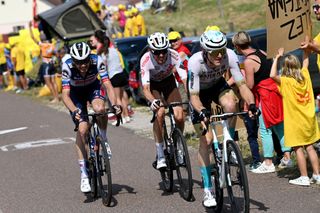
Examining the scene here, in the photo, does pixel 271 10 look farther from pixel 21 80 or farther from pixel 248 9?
pixel 248 9

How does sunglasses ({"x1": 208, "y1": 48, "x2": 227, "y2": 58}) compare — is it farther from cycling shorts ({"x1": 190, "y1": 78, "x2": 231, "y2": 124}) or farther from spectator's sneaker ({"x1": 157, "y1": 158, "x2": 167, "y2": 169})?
spectator's sneaker ({"x1": 157, "y1": 158, "x2": 167, "y2": 169})

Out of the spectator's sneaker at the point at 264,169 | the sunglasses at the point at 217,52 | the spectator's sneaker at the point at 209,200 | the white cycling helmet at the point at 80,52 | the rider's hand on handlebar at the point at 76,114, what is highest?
the white cycling helmet at the point at 80,52

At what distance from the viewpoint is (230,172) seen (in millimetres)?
7254

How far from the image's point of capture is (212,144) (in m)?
7.88

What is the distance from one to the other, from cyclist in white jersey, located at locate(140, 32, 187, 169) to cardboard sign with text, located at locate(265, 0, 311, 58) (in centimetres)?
120

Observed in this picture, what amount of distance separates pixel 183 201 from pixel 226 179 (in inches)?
52.1

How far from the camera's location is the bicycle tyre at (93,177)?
8.92 meters

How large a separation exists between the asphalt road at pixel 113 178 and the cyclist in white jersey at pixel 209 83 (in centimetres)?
55

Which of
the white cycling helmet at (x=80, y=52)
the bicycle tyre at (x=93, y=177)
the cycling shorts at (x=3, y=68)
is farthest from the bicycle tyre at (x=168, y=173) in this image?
the cycling shorts at (x=3, y=68)

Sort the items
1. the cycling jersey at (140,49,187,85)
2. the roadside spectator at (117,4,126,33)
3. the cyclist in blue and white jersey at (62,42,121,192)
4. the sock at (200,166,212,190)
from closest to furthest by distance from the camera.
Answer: the sock at (200,166,212,190)
the cyclist in blue and white jersey at (62,42,121,192)
the cycling jersey at (140,49,187,85)
the roadside spectator at (117,4,126,33)

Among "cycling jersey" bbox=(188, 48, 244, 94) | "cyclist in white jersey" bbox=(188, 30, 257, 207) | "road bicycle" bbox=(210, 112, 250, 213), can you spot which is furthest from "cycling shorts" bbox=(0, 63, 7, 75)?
"road bicycle" bbox=(210, 112, 250, 213)

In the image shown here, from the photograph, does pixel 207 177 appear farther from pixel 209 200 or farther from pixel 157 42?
pixel 157 42

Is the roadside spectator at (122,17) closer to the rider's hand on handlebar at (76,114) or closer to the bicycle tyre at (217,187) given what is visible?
the rider's hand on handlebar at (76,114)

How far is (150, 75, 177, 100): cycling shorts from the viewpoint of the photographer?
371 inches
